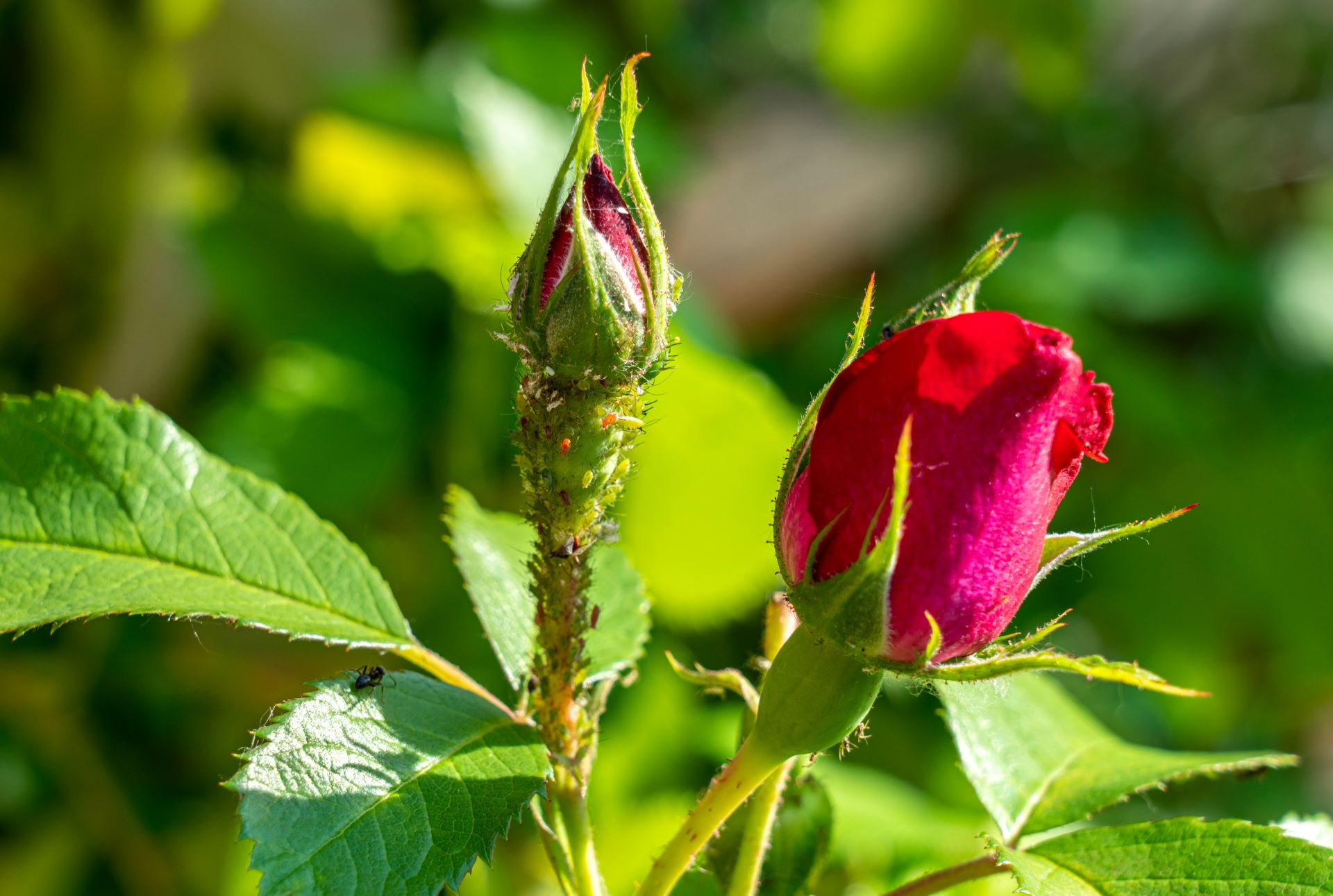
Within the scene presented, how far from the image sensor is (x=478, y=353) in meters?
2.02

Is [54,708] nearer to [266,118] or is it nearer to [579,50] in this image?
[266,118]

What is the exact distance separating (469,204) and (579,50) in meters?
0.59

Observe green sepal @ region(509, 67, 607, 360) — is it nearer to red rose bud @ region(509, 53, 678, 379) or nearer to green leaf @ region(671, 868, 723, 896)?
red rose bud @ region(509, 53, 678, 379)

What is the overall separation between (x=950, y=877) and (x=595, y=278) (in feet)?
1.40

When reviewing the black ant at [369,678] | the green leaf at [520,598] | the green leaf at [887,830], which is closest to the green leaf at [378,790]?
the black ant at [369,678]

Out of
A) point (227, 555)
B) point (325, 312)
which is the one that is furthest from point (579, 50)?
point (227, 555)

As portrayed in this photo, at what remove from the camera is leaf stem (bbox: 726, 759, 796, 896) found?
646 mm

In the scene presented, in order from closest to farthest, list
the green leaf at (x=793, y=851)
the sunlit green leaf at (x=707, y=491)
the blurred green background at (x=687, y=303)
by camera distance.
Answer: the green leaf at (x=793, y=851) < the sunlit green leaf at (x=707, y=491) < the blurred green background at (x=687, y=303)

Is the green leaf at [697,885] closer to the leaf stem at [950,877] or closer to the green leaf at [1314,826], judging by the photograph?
the leaf stem at [950,877]

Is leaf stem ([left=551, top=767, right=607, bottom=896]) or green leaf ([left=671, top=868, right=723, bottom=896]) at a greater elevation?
leaf stem ([left=551, top=767, right=607, bottom=896])


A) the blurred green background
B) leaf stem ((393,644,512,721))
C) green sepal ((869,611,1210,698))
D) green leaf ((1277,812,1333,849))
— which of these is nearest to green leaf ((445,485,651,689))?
leaf stem ((393,644,512,721))

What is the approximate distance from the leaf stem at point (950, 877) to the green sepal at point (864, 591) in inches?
8.4

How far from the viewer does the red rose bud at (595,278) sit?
1.72ft

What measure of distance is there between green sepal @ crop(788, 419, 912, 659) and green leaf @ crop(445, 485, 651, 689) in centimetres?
21
